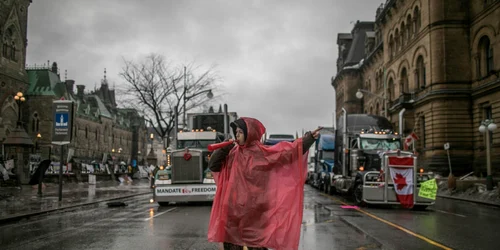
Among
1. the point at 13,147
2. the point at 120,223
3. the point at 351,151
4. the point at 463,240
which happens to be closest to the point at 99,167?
the point at 13,147

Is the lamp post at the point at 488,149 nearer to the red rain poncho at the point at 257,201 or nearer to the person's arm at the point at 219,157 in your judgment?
the red rain poncho at the point at 257,201

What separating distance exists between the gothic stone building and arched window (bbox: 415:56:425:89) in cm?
4809

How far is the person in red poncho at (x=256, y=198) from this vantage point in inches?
197

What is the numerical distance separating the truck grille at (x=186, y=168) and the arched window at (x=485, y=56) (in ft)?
85.6

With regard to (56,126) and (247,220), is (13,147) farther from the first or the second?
(247,220)

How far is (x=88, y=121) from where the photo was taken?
3703 inches

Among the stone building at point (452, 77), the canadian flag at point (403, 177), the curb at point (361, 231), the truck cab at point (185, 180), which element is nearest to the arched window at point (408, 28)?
the stone building at point (452, 77)

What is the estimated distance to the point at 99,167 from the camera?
54656 mm

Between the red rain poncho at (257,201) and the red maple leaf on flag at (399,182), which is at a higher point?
the red rain poncho at (257,201)

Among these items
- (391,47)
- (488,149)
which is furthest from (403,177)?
(391,47)

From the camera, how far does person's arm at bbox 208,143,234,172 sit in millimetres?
5223

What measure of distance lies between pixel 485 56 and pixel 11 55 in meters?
55.6

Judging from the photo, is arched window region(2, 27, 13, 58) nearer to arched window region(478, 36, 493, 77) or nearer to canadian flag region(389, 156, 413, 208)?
arched window region(478, 36, 493, 77)

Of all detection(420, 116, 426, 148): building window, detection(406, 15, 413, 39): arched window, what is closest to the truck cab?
detection(420, 116, 426, 148): building window
